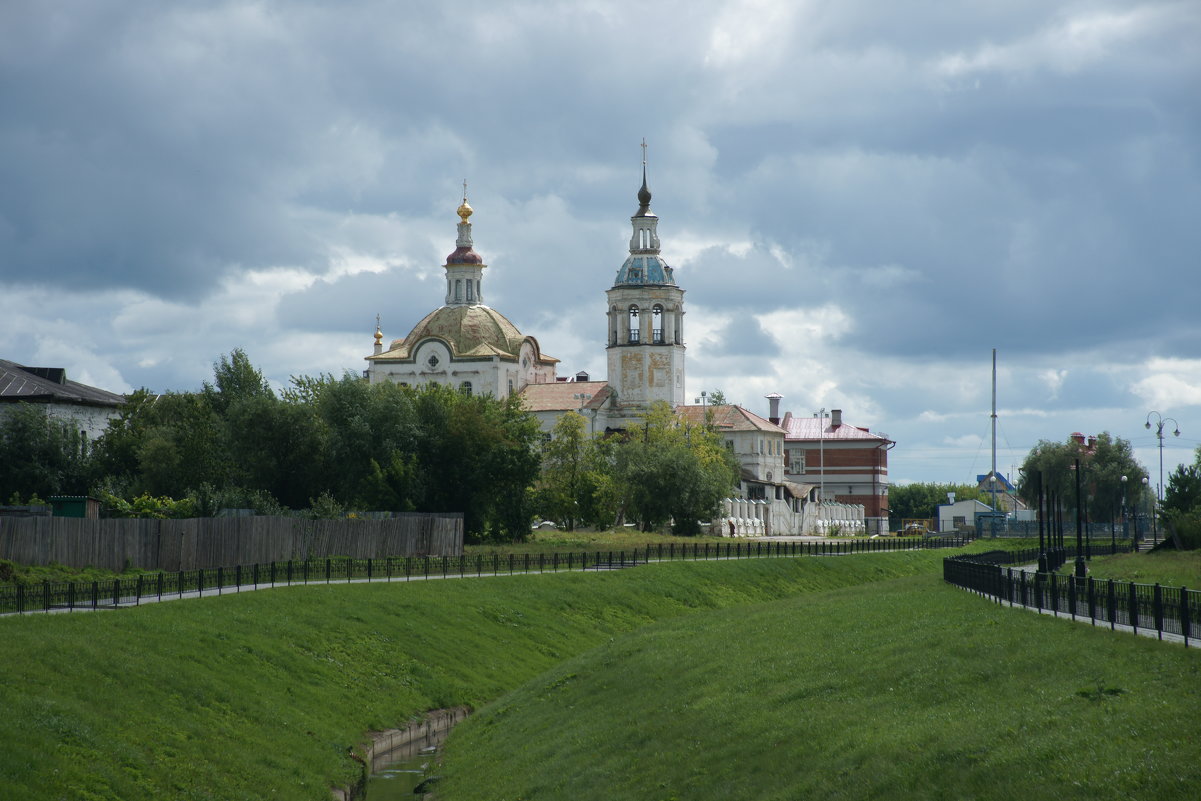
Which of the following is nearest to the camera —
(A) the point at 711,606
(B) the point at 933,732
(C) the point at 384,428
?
(B) the point at 933,732

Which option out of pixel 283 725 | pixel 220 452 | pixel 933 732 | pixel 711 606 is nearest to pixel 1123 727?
pixel 933 732

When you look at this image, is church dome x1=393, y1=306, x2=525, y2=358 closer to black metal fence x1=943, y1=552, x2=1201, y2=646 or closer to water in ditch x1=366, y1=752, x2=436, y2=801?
black metal fence x1=943, y1=552, x2=1201, y2=646

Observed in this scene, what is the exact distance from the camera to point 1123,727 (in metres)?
16.8

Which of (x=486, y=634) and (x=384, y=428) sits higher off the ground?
(x=384, y=428)

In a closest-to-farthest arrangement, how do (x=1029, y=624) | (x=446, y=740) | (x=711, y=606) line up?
1. (x=1029, y=624)
2. (x=446, y=740)
3. (x=711, y=606)

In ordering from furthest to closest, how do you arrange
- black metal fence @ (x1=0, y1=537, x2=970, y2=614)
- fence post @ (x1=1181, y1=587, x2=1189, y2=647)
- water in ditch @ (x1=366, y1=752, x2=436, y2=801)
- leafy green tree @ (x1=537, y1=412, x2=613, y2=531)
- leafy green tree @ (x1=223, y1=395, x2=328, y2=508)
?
leafy green tree @ (x1=537, y1=412, x2=613, y2=531)
leafy green tree @ (x1=223, y1=395, x2=328, y2=508)
black metal fence @ (x1=0, y1=537, x2=970, y2=614)
water in ditch @ (x1=366, y1=752, x2=436, y2=801)
fence post @ (x1=1181, y1=587, x2=1189, y2=647)

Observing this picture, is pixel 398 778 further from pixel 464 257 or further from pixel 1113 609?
pixel 464 257

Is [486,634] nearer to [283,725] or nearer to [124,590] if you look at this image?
[124,590]

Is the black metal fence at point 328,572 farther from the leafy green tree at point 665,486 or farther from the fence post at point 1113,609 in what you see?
the fence post at point 1113,609

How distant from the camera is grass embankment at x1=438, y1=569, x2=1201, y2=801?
16.4 meters

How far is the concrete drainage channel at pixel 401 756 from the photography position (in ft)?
85.9

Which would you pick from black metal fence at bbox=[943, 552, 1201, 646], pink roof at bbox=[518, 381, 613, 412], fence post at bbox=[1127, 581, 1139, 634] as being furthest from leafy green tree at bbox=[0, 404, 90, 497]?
fence post at bbox=[1127, 581, 1139, 634]

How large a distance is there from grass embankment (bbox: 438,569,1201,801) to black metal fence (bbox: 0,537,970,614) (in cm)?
945

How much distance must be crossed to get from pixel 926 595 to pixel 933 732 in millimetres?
19932
